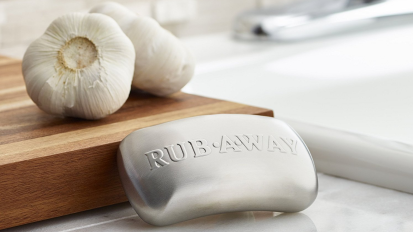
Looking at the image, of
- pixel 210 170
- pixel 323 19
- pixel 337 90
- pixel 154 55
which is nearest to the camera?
pixel 210 170

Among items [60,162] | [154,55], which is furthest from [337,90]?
[60,162]

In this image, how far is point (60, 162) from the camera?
0.39 meters

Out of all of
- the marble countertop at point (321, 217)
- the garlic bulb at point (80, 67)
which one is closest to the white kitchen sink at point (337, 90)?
the marble countertop at point (321, 217)

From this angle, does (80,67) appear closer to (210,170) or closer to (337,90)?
(210,170)

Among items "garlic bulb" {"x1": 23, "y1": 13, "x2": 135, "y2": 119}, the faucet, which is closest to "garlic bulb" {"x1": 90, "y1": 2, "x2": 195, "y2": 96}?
"garlic bulb" {"x1": 23, "y1": 13, "x2": 135, "y2": 119}

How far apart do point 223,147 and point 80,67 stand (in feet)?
0.47

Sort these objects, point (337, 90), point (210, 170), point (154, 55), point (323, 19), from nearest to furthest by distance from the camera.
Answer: point (210, 170), point (154, 55), point (337, 90), point (323, 19)

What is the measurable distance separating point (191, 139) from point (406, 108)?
0.87ft

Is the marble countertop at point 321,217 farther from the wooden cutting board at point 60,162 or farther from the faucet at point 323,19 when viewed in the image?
the faucet at point 323,19

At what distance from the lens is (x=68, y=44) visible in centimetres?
45

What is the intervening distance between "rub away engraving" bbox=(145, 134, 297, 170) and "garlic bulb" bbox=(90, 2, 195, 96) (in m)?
0.14

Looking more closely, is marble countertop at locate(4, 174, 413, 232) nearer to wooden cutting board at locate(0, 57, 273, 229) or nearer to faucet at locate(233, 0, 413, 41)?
wooden cutting board at locate(0, 57, 273, 229)

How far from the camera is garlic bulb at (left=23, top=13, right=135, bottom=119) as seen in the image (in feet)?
1.45

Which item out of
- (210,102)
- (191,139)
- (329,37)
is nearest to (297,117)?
(210,102)
